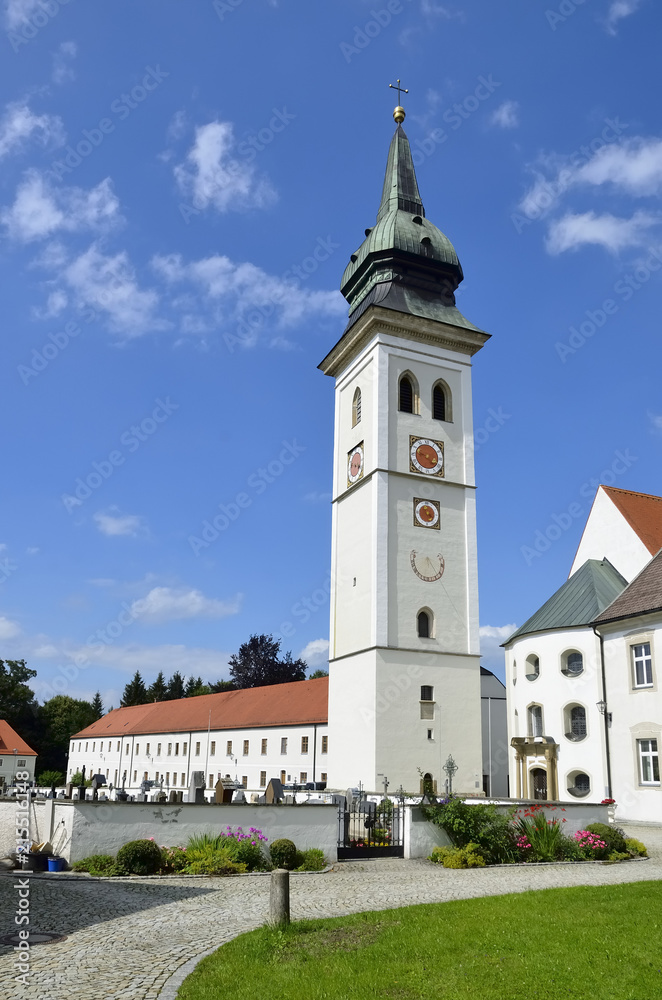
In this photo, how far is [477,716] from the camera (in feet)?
110

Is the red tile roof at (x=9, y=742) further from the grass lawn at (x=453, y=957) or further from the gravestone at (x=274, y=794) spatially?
the grass lawn at (x=453, y=957)

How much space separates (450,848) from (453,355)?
24910 millimetres

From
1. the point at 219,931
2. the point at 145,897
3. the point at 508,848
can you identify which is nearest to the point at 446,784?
the point at 508,848

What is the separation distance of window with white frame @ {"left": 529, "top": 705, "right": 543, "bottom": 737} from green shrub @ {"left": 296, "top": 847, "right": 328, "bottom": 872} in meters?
18.9

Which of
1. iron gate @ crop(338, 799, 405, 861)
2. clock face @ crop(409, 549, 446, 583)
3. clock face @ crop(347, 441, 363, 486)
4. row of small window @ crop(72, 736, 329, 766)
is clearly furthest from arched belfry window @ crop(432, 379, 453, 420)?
iron gate @ crop(338, 799, 405, 861)

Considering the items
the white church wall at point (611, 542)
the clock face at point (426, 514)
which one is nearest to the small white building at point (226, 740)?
the clock face at point (426, 514)

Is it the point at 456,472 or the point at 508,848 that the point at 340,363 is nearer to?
the point at 456,472

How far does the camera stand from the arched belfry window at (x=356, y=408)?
3819 centimetres

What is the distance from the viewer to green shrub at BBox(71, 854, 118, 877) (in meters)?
15.1

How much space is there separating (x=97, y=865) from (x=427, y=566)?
21.5 metres

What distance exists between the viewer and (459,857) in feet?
56.0

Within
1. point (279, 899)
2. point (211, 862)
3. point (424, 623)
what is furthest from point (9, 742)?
point (279, 899)

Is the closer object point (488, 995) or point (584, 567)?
point (488, 995)

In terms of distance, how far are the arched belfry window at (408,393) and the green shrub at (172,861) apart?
24.1 m
